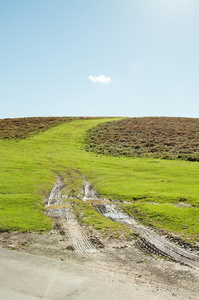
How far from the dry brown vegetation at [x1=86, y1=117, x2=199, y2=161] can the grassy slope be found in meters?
4.39

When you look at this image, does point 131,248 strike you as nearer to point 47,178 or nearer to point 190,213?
point 190,213

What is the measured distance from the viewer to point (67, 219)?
1540 centimetres

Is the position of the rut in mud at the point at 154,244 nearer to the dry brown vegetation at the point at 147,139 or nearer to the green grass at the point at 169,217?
the green grass at the point at 169,217

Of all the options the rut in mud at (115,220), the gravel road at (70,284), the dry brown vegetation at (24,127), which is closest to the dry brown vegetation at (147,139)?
the dry brown vegetation at (24,127)

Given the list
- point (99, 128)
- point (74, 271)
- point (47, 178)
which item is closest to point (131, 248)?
point (74, 271)

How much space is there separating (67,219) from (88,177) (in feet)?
40.8

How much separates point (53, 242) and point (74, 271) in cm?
294

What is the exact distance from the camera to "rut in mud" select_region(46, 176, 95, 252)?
38.5ft

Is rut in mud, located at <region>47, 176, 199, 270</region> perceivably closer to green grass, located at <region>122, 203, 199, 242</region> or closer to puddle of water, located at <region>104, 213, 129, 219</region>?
puddle of water, located at <region>104, 213, 129, 219</region>

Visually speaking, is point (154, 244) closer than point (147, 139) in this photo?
Yes

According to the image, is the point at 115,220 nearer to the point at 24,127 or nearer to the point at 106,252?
the point at 106,252

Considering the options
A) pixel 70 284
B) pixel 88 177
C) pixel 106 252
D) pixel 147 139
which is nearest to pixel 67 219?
pixel 106 252

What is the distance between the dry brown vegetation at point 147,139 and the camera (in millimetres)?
42938

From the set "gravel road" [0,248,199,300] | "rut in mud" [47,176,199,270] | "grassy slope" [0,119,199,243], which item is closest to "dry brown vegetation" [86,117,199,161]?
"grassy slope" [0,119,199,243]
